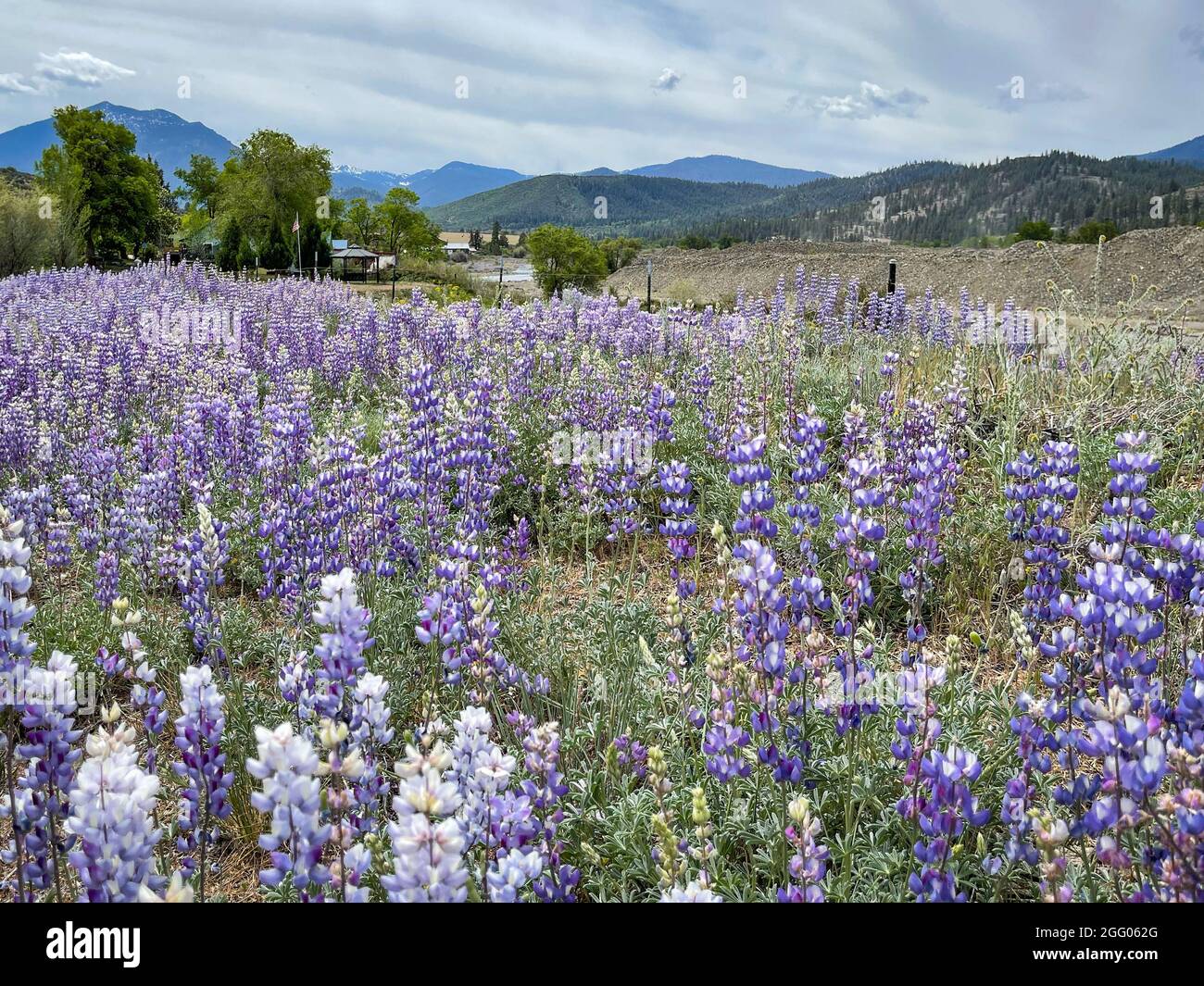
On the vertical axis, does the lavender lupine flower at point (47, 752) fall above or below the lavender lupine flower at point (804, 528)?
below

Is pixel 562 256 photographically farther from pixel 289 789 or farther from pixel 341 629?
pixel 289 789

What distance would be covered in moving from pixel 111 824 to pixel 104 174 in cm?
5388

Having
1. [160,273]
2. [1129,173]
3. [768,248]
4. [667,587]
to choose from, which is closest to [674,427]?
[667,587]

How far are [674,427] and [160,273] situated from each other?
13.8m

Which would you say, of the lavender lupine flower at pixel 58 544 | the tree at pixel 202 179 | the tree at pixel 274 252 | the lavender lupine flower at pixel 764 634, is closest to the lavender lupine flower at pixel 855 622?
the lavender lupine flower at pixel 764 634

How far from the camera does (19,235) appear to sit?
24.5 m

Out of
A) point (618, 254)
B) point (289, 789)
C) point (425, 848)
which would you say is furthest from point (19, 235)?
point (618, 254)

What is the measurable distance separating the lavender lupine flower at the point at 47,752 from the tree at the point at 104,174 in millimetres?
46954

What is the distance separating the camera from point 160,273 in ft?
52.3

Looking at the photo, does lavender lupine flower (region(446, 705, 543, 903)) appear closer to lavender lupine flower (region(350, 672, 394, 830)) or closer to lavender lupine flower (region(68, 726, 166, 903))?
lavender lupine flower (region(350, 672, 394, 830))

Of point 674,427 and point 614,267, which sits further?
point 614,267

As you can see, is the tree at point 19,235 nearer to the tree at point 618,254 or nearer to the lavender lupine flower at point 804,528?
the lavender lupine flower at point 804,528

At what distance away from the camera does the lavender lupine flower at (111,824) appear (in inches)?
54.5
